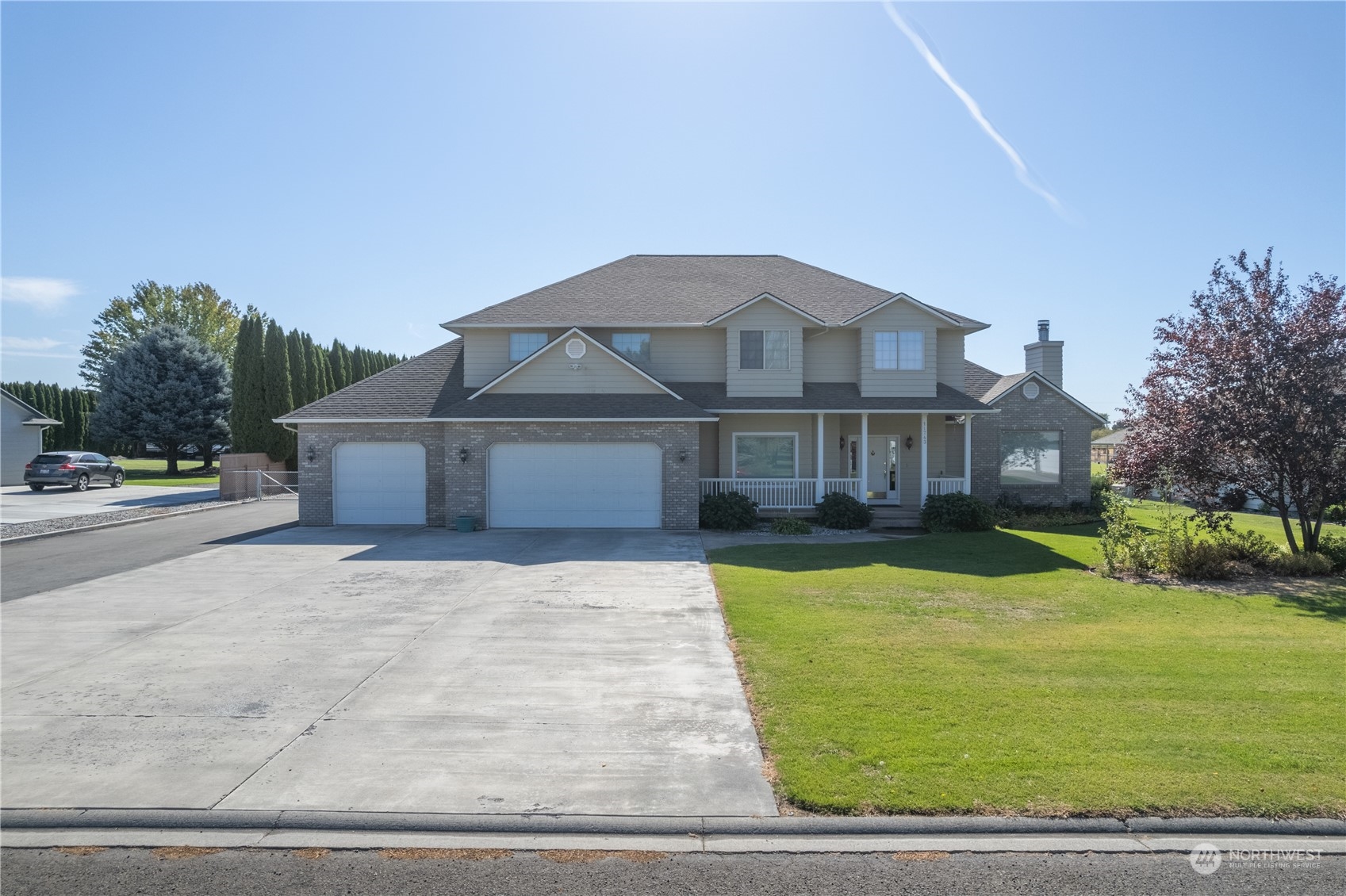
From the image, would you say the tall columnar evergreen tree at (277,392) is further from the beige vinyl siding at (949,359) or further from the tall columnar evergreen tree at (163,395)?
the beige vinyl siding at (949,359)

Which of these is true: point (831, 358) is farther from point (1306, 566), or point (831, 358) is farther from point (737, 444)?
point (1306, 566)

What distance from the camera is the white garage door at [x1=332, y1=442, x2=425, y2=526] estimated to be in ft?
67.4

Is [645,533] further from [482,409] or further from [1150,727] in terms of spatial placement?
[1150,727]

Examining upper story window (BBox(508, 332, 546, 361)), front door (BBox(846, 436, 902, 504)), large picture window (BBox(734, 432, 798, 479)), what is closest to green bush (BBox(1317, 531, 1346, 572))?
front door (BBox(846, 436, 902, 504))

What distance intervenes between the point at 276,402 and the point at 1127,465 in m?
36.7

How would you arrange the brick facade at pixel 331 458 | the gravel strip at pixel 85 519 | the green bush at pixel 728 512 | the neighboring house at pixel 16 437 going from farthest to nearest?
1. the neighboring house at pixel 16 437
2. the brick facade at pixel 331 458
3. the green bush at pixel 728 512
4. the gravel strip at pixel 85 519

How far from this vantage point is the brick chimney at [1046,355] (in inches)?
970

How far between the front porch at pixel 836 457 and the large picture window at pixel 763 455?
0.02 m

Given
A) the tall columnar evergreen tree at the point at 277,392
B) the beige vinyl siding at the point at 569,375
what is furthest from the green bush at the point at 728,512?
the tall columnar evergreen tree at the point at 277,392

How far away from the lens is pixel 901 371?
70.1ft

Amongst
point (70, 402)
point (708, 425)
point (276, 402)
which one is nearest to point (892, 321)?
point (708, 425)

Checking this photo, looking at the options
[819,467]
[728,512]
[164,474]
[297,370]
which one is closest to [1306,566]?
[819,467]

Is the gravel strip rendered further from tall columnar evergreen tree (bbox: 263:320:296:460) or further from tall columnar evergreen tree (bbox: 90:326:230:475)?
tall columnar evergreen tree (bbox: 90:326:230:475)

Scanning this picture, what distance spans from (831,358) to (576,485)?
8626mm
